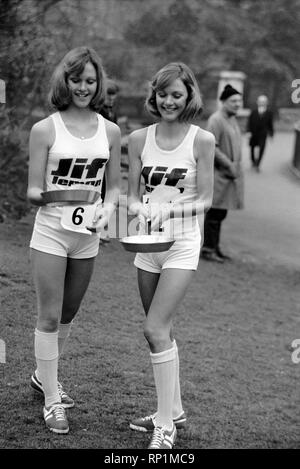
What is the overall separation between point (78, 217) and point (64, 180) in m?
0.20

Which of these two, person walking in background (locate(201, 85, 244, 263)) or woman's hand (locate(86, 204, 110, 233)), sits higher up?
woman's hand (locate(86, 204, 110, 233))

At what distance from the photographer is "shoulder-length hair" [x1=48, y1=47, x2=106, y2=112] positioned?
4008 millimetres

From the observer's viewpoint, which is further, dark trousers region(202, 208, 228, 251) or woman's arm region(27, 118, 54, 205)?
dark trousers region(202, 208, 228, 251)

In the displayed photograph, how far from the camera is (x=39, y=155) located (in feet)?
13.1

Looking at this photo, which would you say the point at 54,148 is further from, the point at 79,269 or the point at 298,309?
the point at 298,309

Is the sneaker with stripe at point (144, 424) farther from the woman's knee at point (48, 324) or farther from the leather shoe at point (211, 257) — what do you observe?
the leather shoe at point (211, 257)

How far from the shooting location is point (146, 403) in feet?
16.0

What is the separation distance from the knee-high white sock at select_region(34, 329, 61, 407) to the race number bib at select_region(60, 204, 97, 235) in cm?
57

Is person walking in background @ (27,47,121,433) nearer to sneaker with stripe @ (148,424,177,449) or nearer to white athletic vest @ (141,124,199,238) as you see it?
white athletic vest @ (141,124,199,238)

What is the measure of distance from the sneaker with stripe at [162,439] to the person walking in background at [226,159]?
530 cm

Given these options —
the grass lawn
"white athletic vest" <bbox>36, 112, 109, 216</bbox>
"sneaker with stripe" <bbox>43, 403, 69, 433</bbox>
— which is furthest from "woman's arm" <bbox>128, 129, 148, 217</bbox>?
the grass lawn

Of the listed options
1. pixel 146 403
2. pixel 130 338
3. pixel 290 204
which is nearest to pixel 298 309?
pixel 130 338

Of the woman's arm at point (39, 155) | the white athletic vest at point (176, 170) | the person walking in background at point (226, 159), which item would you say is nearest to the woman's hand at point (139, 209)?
the white athletic vest at point (176, 170)

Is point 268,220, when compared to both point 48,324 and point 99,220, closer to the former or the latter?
point 48,324
